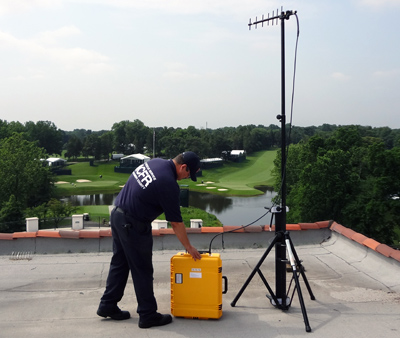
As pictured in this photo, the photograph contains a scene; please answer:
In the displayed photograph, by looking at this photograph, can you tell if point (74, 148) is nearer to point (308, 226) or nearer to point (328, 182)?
point (328, 182)

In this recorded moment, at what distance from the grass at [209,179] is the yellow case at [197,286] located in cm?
5838

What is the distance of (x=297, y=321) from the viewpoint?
4.19 metres

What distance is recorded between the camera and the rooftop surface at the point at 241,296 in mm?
4016

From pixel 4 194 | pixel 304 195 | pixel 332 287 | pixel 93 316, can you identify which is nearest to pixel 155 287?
pixel 93 316

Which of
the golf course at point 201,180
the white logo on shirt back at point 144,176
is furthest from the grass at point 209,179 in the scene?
the white logo on shirt back at point 144,176

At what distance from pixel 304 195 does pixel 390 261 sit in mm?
28658

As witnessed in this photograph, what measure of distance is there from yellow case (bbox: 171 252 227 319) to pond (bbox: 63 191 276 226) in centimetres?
3923

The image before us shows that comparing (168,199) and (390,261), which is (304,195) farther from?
(168,199)

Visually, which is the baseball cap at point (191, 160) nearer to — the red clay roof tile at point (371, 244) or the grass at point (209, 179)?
the red clay roof tile at point (371, 244)

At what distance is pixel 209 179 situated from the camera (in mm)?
86438

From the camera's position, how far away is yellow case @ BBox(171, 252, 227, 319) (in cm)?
417

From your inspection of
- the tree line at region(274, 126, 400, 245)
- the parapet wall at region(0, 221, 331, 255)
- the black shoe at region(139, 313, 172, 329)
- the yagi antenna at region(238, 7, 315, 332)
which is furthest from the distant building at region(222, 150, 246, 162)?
the black shoe at region(139, 313, 172, 329)

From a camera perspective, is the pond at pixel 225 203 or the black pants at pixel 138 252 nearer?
the black pants at pixel 138 252

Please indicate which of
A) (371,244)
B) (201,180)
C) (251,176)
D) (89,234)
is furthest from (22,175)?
(251,176)
